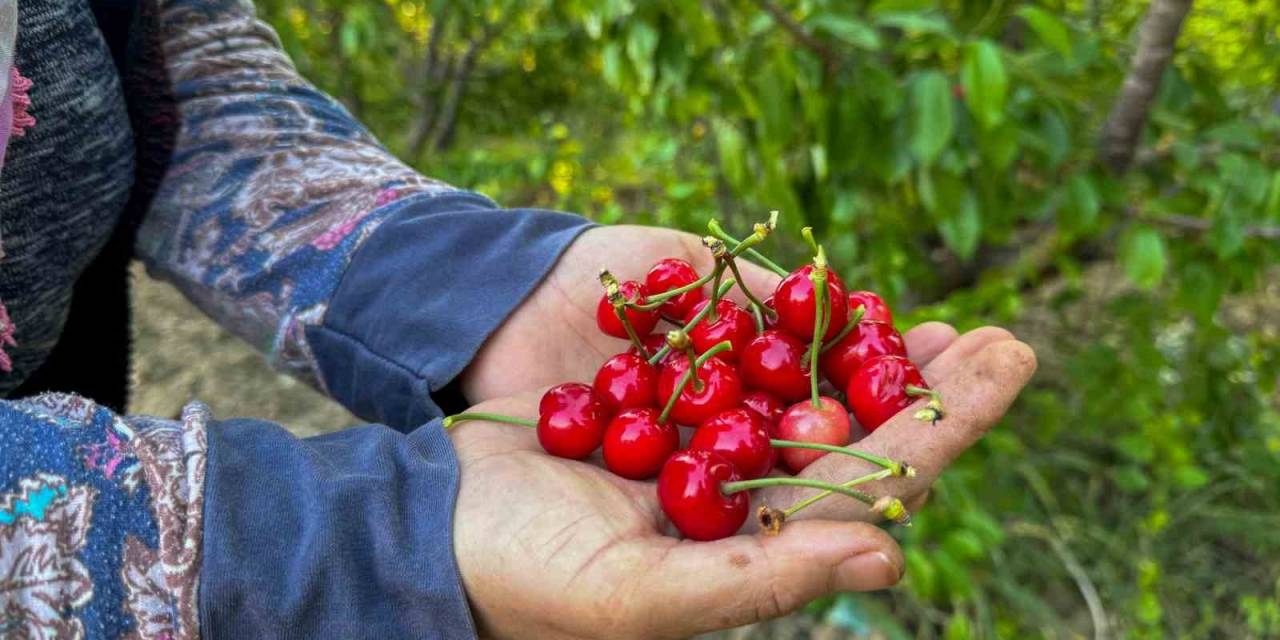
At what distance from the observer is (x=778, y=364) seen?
1.24m

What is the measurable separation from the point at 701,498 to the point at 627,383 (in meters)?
0.28

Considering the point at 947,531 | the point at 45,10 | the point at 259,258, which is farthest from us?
the point at 947,531

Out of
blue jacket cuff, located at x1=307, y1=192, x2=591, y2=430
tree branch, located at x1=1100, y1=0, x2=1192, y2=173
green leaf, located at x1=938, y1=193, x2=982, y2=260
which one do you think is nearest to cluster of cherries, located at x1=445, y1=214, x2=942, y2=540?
blue jacket cuff, located at x1=307, y1=192, x2=591, y2=430

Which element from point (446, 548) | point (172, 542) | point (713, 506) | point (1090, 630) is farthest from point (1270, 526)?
point (172, 542)

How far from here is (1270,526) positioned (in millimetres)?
2613

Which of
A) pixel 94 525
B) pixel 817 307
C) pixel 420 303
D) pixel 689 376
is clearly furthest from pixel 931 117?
pixel 94 525

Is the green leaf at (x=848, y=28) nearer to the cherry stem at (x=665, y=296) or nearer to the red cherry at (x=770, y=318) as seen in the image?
the red cherry at (x=770, y=318)

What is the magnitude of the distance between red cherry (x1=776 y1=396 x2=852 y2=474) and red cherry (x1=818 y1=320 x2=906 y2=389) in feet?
0.34

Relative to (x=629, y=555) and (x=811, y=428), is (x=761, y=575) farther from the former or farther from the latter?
(x=811, y=428)

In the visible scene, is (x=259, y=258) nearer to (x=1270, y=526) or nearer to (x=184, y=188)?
(x=184, y=188)

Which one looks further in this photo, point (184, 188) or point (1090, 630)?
point (1090, 630)

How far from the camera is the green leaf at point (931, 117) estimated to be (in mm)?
1752

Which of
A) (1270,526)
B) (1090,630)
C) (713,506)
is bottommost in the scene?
(1090,630)

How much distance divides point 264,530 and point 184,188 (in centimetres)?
71
